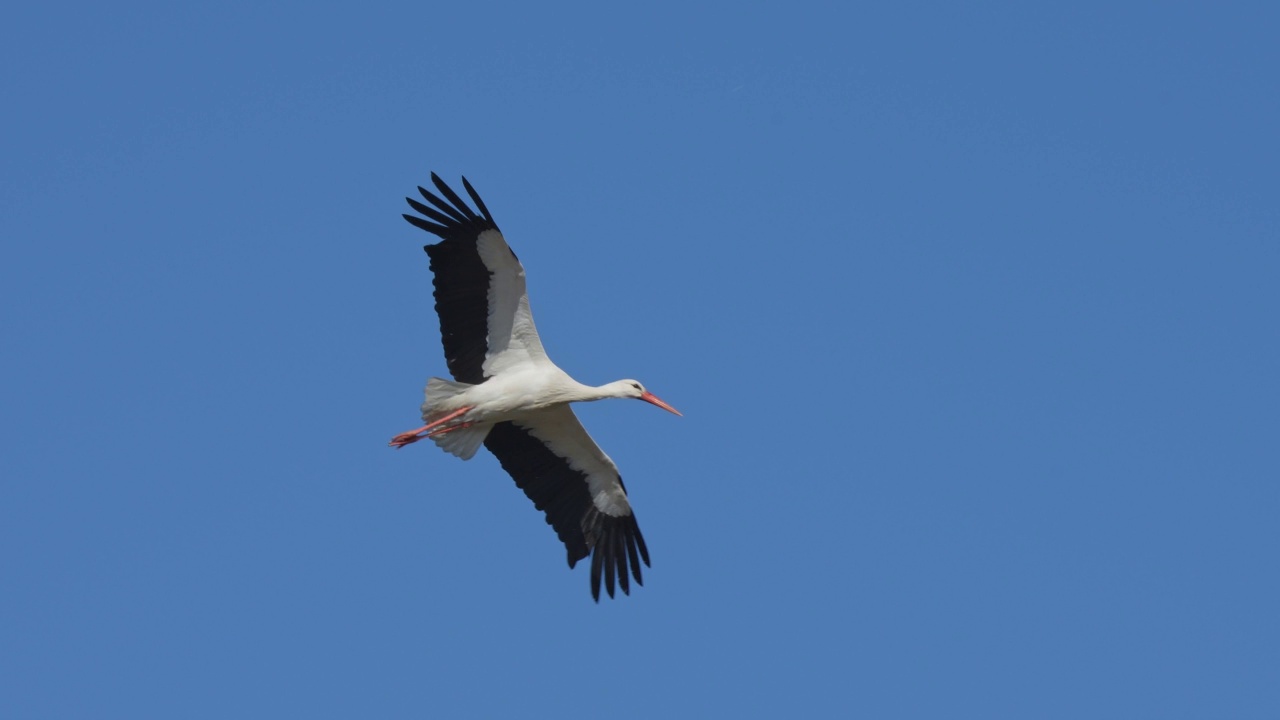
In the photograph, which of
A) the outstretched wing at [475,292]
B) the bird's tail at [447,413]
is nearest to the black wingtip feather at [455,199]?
the outstretched wing at [475,292]

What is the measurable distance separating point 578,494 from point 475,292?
255 centimetres

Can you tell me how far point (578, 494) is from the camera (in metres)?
18.8

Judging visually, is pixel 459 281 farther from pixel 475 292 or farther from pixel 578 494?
pixel 578 494

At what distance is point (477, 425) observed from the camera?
18.1 m

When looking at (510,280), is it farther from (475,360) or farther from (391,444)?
(391,444)

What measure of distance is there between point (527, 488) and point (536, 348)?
171 cm

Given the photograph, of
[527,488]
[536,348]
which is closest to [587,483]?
[527,488]

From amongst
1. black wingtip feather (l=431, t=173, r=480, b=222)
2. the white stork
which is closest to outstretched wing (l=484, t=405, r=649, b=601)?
the white stork

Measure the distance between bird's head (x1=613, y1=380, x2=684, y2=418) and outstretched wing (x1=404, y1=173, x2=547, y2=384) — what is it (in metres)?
1.01

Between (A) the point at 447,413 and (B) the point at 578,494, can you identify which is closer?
(A) the point at 447,413

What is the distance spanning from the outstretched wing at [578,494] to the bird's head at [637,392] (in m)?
0.68

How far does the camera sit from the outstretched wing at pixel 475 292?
17.2 metres

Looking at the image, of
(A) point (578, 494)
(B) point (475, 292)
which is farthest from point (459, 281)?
(A) point (578, 494)

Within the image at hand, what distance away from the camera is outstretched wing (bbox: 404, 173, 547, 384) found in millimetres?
17172
